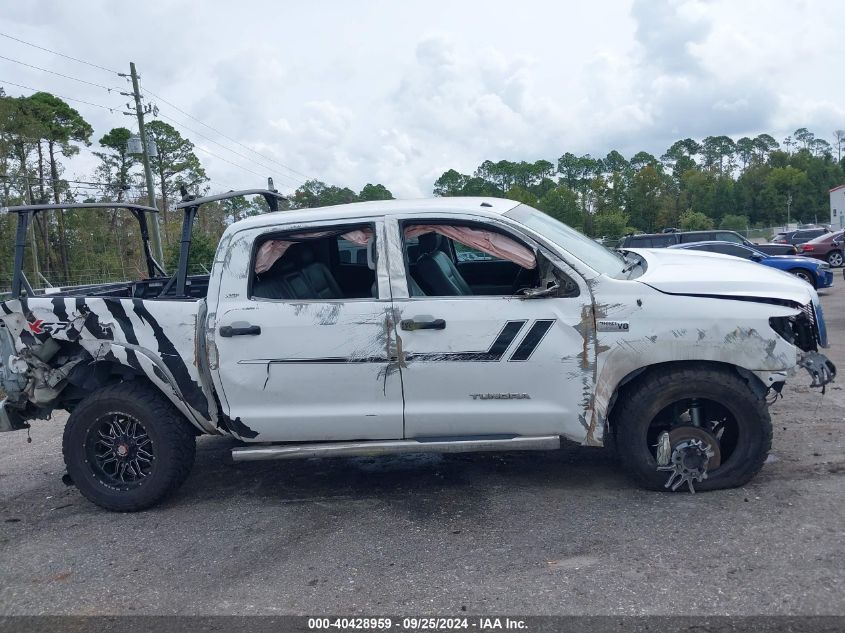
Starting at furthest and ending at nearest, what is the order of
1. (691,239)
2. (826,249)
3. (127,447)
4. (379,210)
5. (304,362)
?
1. (826,249)
2. (691,239)
3. (127,447)
4. (379,210)
5. (304,362)

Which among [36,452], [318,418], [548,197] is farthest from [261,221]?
[548,197]

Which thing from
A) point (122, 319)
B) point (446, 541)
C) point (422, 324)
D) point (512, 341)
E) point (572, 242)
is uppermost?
point (572, 242)

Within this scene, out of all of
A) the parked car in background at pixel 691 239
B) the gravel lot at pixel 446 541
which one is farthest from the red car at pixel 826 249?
the gravel lot at pixel 446 541

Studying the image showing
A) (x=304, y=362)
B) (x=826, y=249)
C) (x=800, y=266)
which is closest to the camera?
(x=304, y=362)

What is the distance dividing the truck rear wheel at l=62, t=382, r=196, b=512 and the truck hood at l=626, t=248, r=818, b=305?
3.22 meters

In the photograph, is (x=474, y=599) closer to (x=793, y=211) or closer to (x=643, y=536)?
(x=643, y=536)

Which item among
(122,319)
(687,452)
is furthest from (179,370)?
(687,452)

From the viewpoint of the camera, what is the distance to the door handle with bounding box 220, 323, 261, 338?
485 cm

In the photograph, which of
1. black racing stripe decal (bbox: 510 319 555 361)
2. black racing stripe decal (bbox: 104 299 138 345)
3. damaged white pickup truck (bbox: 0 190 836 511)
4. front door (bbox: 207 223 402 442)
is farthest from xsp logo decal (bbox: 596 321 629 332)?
black racing stripe decal (bbox: 104 299 138 345)

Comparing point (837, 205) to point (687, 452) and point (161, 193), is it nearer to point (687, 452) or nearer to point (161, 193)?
point (161, 193)

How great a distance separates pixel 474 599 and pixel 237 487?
8.32 feet

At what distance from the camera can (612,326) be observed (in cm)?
459

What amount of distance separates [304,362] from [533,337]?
55.7 inches

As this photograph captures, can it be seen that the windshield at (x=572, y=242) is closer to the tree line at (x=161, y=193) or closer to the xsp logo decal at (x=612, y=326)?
the xsp logo decal at (x=612, y=326)
